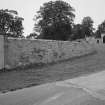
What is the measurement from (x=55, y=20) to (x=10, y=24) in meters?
13.3

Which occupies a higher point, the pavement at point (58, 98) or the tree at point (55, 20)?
the tree at point (55, 20)

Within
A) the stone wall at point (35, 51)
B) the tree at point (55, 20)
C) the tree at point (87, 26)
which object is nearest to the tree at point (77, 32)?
the tree at point (87, 26)

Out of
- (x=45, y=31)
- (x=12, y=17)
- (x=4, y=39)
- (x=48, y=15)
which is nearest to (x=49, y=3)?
(x=48, y=15)

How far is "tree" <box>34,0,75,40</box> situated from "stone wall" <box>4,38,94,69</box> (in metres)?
27.0

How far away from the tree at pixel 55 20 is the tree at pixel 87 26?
599 inches

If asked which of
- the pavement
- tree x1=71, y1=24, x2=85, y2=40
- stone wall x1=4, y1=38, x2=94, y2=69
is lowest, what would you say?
the pavement

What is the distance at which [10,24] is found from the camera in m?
39.3

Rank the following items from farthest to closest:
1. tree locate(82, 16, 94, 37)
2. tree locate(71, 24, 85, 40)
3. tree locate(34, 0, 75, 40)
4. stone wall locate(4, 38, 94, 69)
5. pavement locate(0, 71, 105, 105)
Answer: tree locate(82, 16, 94, 37) → tree locate(71, 24, 85, 40) → tree locate(34, 0, 75, 40) → stone wall locate(4, 38, 94, 69) → pavement locate(0, 71, 105, 105)

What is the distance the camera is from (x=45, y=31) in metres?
44.6

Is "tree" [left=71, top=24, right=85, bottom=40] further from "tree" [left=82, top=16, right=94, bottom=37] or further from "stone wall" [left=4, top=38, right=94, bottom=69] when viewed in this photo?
"stone wall" [left=4, top=38, right=94, bottom=69]

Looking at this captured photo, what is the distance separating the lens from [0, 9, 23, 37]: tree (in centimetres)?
3822

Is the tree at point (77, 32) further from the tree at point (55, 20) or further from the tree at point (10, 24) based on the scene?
the tree at point (10, 24)

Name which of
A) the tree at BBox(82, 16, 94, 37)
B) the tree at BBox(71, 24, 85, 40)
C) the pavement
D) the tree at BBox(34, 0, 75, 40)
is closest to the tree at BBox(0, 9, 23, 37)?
the tree at BBox(34, 0, 75, 40)

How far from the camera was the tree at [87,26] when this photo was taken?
62162 mm
